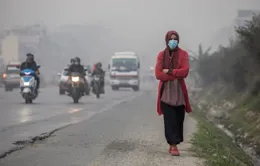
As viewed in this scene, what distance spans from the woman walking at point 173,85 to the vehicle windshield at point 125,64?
38795 mm

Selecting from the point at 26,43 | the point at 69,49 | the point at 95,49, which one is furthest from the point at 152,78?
the point at 95,49

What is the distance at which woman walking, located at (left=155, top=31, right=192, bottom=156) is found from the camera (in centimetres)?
840

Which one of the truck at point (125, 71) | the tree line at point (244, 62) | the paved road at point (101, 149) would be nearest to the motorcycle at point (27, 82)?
the tree line at point (244, 62)

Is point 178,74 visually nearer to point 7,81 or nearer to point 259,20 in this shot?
point 259,20

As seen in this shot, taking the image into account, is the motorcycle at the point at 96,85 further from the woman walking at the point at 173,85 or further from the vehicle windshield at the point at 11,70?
the woman walking at the point at 173,85

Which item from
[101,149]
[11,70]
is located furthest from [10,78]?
[101,149]

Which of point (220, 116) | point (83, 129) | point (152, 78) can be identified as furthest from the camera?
point (152, 78)

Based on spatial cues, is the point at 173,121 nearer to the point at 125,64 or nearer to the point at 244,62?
the point at 244,62

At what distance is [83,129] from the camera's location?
39.1ft

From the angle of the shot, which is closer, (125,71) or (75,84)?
(75,84)

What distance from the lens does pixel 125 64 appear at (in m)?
47.5

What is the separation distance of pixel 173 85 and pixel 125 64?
39058 mm

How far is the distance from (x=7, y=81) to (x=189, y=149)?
32133 millimetres

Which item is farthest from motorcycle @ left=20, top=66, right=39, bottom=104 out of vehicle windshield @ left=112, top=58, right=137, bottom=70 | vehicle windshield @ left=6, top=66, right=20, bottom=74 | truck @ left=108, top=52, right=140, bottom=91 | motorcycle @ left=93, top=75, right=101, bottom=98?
vehicle windshield @ left=112, top=58, right=137, bottom=70
